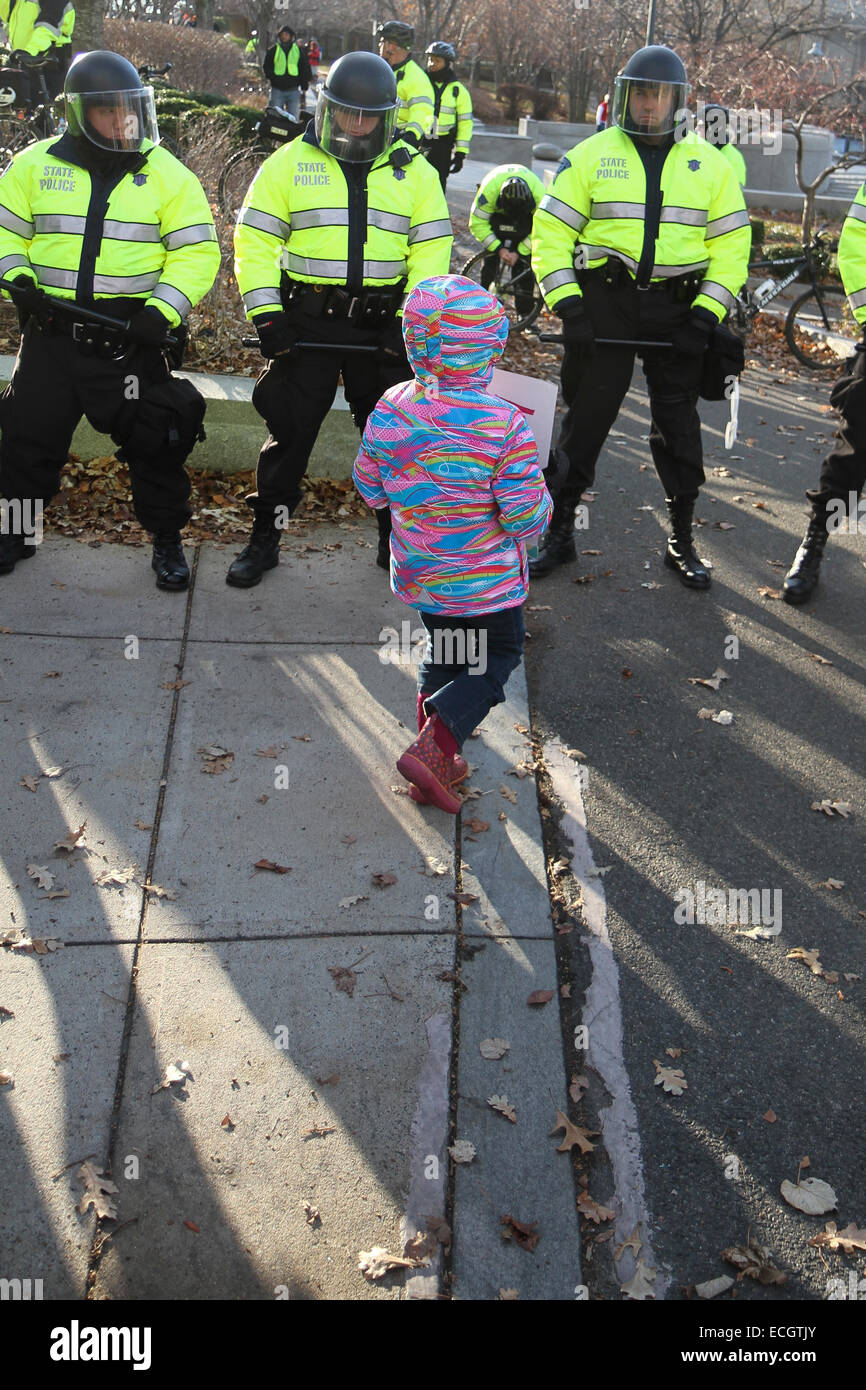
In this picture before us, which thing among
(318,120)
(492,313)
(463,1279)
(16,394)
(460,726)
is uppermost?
(318,120)

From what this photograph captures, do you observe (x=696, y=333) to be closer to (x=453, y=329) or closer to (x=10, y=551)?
(x=453, y=329)

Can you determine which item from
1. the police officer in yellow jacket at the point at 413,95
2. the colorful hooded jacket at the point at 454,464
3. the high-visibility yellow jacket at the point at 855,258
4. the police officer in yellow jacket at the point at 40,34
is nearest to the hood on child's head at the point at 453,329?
the colorful hooded jacket at the point at 454,464

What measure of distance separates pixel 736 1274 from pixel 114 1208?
1436 mm

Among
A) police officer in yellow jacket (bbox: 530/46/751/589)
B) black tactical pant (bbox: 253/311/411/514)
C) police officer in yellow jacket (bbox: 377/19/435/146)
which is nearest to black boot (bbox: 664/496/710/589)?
police officer in yellow jacket (bbox: 530/46/751/589)

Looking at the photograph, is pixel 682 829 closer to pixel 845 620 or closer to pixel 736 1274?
pixel 736 1274

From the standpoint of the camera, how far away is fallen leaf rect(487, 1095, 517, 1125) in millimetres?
3070

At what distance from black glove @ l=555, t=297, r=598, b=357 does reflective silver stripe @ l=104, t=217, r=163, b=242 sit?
1.82 meters

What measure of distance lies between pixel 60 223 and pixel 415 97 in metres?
9.10

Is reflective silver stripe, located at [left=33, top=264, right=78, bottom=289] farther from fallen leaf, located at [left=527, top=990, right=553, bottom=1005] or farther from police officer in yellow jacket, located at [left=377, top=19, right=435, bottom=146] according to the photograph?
police officer in yellow jacket, located at [left=377, top=19, right=435, bottom=146]

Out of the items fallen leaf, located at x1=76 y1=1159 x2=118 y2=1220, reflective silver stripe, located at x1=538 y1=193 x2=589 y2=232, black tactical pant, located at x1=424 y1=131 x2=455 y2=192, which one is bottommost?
fallen leaf, located at x1=76 y1=1159 x2=118 y2=1220

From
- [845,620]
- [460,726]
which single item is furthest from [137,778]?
[845,620]

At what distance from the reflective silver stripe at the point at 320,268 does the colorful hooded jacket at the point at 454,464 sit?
164cm

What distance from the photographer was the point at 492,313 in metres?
3.57

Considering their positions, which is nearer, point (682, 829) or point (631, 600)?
point (682, 829)
